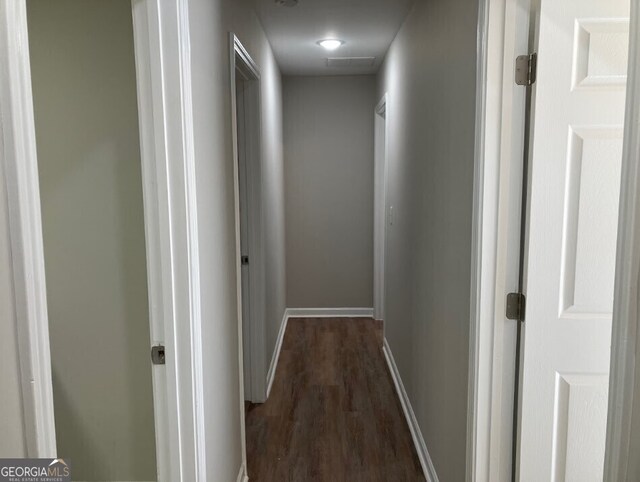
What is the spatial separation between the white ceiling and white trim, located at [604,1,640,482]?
242 cm

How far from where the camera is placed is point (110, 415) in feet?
7.01

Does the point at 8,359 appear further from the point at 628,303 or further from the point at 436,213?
the point at 436,213

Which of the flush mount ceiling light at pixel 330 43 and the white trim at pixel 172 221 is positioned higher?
the flush mount ceiling light at pixel 330 43

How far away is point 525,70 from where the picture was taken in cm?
150

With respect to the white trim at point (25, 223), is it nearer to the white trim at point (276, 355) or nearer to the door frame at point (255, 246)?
the door frame at point (255, 246)

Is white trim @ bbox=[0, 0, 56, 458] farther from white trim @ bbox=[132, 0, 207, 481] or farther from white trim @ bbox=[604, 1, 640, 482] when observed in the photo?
white trim @ bbox=[604, 1, 640, 482]

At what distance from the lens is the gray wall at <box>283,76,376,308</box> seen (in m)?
5.09

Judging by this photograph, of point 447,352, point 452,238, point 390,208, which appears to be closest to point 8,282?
point 452,238

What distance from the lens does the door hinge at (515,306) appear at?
1.57 m

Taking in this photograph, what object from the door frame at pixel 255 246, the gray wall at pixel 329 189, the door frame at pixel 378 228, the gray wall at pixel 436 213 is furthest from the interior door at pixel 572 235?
the gray wall at pixel 329 189

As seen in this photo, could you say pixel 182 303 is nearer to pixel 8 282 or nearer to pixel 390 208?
pixel 8 282

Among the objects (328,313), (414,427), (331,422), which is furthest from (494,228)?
(328,313)

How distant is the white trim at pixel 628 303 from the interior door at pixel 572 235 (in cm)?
82

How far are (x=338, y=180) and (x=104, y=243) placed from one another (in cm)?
342
